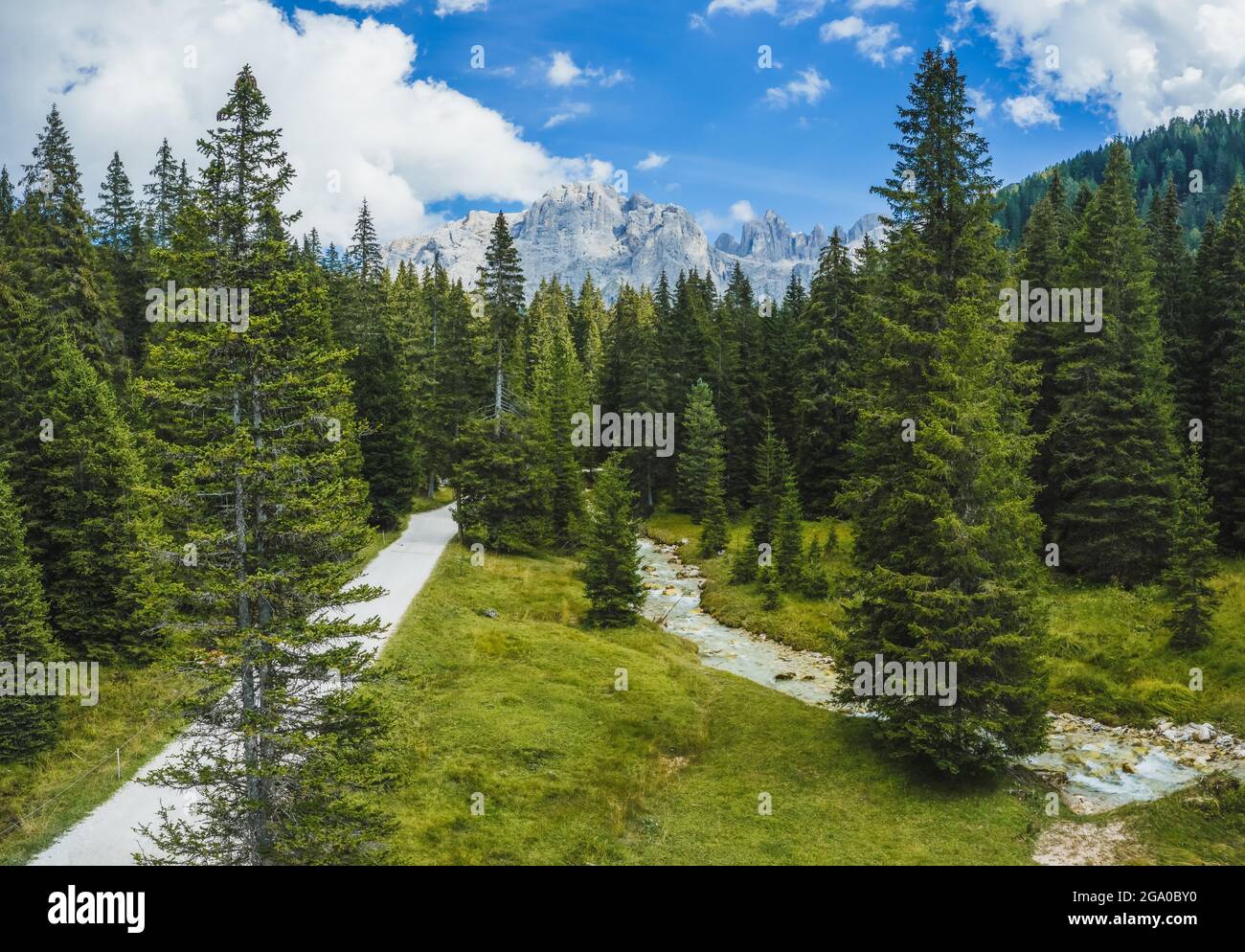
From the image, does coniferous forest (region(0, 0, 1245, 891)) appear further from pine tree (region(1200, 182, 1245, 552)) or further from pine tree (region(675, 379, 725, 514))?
pine tree (region(675, 379, 725, 514))

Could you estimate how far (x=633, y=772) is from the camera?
71.0ft

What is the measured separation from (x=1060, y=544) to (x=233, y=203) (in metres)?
38.4

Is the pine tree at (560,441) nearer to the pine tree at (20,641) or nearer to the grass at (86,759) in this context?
the grass at (86,759)

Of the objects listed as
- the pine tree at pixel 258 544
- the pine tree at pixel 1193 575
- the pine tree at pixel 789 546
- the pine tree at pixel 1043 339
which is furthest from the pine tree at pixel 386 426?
the pine tree at pixel 1193 575

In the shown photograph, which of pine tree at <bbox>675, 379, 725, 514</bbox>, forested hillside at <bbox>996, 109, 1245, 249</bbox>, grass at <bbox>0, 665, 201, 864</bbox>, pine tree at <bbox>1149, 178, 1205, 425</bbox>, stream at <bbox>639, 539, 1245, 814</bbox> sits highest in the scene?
forested hillside at <bbox>996, 109, 1245, 249</bbox>

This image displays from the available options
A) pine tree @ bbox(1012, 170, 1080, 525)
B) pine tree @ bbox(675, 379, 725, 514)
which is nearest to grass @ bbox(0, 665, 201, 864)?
pine tree @ bbox(1012, 170, 1080, 525)

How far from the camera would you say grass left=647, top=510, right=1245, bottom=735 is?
25.3 m

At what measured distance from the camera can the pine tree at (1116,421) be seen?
112 ft

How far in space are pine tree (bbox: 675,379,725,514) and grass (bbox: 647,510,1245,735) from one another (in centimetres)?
1907

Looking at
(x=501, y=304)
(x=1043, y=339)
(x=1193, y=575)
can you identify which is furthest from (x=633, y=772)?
(x=1043, y=339)

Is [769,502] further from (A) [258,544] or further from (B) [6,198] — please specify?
(B) [6,198]

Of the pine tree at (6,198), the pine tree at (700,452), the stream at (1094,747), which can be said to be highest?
the pine tree at (6,198)

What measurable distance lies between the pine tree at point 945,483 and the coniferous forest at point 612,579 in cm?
12
